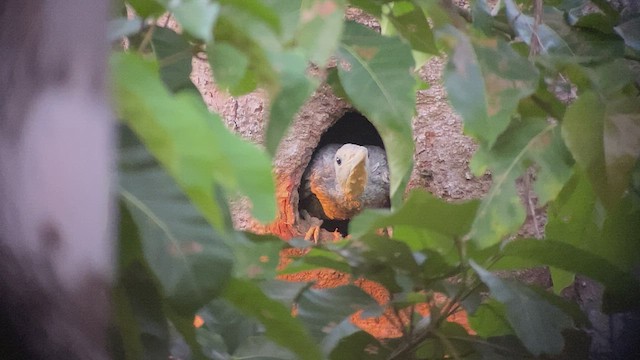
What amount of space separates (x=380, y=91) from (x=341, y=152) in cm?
200

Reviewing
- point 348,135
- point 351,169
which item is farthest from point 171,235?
point 348,135

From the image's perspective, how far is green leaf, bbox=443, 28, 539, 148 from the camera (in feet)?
1.93

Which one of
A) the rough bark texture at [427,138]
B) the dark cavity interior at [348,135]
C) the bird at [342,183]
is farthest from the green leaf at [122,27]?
the dark cavity interior at [348,135]

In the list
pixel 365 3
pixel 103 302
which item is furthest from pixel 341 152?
pixel 103 302

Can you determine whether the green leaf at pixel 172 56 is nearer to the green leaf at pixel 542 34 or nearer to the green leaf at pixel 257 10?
the green leaf at pixel 257 10

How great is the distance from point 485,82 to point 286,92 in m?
0.23

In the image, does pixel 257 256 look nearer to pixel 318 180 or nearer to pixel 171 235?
pixel 171 235

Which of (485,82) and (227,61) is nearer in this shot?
(227,61)

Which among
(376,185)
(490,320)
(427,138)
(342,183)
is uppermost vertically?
(490,320)

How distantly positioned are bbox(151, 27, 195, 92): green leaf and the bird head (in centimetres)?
200

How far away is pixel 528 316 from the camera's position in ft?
2.01

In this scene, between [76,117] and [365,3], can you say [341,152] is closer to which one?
[365,3]

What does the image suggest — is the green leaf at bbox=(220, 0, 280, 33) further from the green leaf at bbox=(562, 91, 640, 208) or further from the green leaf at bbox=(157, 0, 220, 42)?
the green leaf at bbox=(562, 91, 640, 208)

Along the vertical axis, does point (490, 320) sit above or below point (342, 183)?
above
